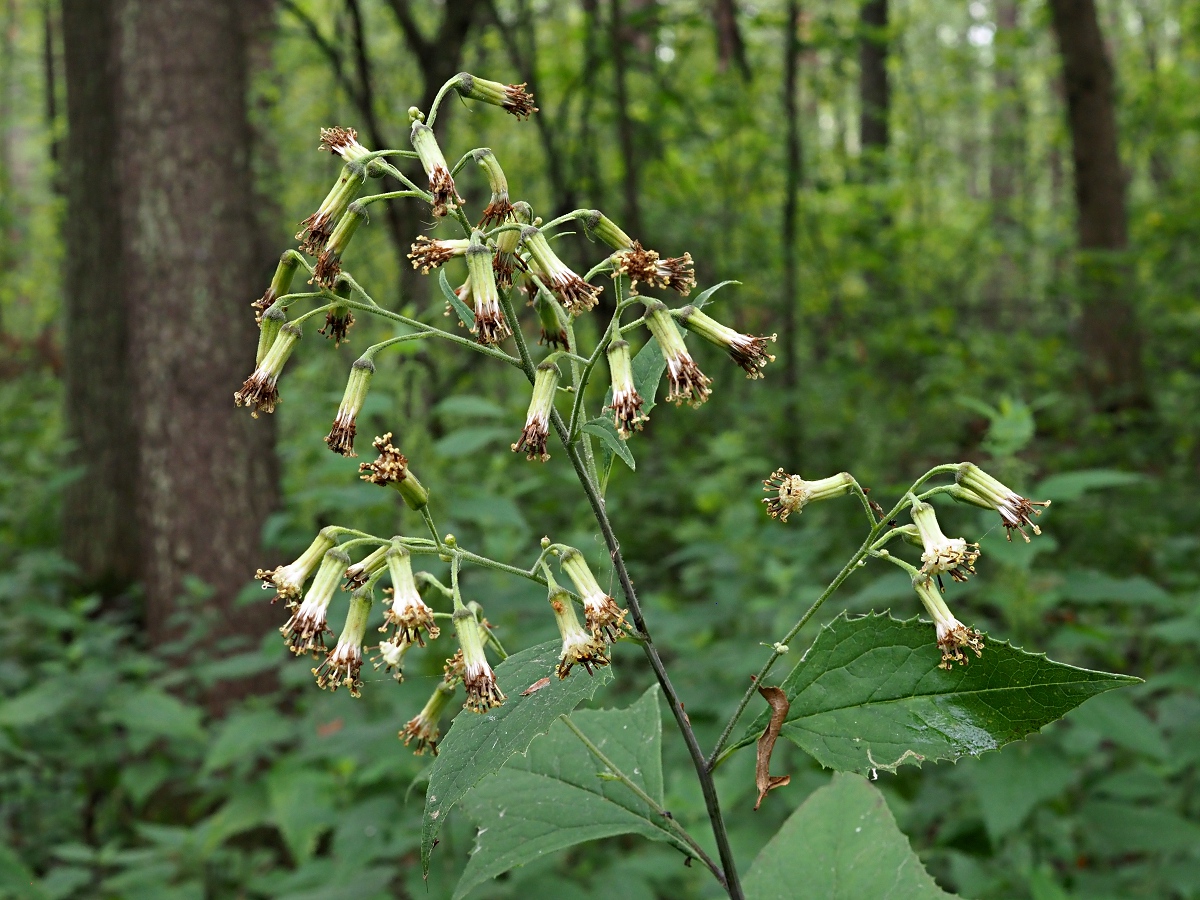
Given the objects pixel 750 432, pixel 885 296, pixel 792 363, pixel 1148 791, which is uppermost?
pixel 885 296

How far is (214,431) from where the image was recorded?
6.73 meters

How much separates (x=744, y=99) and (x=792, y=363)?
2952 mm

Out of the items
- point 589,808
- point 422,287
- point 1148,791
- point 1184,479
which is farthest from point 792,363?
point 589,808

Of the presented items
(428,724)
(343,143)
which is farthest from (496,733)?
(343,143)

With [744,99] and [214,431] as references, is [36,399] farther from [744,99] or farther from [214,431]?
[744,99]

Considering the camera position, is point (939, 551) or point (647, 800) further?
point (647, 800)

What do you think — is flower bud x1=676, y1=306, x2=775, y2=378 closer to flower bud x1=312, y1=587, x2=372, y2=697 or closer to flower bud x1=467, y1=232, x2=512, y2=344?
flower bud x1=467, y1=232, x2=512, y2=344

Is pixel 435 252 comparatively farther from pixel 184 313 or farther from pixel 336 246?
pixel 184 313

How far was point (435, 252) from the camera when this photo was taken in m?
1.61

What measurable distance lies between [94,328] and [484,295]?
29.6 feet

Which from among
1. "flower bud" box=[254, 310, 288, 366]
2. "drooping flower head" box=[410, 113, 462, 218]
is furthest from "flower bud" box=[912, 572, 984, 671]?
"flower bud" box=[254, 310, 288, 366]

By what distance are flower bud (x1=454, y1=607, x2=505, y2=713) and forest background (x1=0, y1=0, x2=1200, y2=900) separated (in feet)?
1.11

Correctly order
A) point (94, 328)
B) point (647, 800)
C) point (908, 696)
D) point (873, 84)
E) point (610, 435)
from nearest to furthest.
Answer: point (610, 435), point (908, 696), point (647, 800), point (94, 328), point (873, 84)

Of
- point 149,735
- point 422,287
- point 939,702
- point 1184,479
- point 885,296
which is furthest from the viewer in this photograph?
point 885,296
